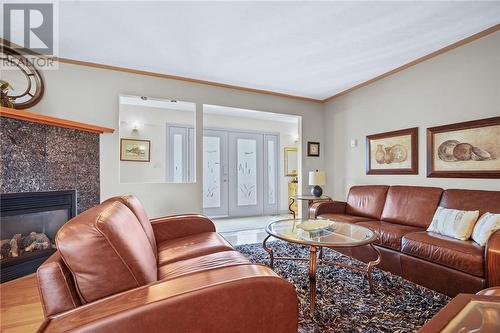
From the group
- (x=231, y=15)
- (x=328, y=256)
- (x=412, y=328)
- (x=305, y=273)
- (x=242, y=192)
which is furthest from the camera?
(x=242, y=192)

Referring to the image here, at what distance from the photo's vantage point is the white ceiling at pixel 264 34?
205cm

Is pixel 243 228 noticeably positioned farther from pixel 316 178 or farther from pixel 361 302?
pixel 361 302

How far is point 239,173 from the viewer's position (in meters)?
5.65

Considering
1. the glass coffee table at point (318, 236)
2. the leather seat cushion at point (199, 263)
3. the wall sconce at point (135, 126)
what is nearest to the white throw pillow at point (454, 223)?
the glass coffee table at point (318, 236)

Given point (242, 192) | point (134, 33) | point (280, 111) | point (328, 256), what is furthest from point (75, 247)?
point (242, 192)

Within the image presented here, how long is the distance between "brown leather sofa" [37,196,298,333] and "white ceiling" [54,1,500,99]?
2004mm

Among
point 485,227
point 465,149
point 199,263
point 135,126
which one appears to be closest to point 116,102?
point 135,126

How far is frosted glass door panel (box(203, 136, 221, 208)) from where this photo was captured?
5.29 meters

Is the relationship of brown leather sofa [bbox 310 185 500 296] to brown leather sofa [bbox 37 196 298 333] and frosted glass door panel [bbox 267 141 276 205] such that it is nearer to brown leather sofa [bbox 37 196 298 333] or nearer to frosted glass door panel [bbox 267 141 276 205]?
brown leather sofa [bbox 37 196 298 333]

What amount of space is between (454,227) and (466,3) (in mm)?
1946

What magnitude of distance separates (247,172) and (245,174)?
2.8 inches

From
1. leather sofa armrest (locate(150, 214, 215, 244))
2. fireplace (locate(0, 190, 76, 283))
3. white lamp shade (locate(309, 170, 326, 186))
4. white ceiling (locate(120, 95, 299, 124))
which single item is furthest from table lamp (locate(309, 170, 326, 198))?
fireplace (locate(0, 190, 76, 283))

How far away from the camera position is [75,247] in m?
0.89

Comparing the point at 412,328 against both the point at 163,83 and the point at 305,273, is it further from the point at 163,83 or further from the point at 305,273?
the point at 163,83
